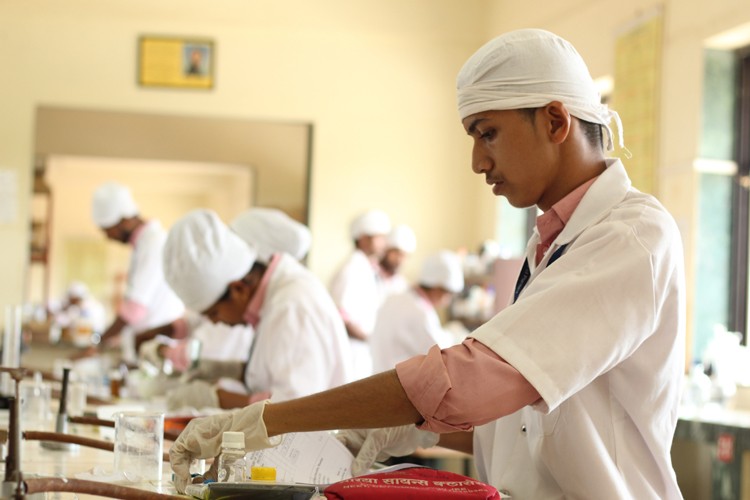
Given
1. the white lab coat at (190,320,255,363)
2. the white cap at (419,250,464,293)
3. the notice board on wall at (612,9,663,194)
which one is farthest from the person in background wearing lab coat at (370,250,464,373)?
the notice board on wall at (612,9,663,194)

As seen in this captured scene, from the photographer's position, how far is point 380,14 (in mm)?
8836

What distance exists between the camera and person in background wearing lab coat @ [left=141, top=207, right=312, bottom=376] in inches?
139

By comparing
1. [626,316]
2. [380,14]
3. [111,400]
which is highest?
[380,14]

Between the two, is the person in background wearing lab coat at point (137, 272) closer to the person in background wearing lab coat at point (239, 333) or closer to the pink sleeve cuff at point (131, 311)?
the pink sleeve cuff at point (131, 311)

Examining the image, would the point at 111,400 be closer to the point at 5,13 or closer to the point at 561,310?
the point at 561,310

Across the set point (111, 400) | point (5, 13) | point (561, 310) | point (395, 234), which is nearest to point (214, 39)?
point (5, 13)

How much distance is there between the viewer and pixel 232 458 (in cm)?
158

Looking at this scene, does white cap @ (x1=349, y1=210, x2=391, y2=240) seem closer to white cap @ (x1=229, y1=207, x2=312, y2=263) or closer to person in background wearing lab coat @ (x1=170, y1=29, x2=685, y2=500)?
white cap @ (x1=229, y1=207, x2=312, y2=263)

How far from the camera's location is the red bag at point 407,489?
145 cm

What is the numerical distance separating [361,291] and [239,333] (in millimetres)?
2859

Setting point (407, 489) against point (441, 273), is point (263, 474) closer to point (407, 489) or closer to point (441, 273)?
point (407, 489)

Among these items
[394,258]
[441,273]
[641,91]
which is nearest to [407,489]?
[441,273]

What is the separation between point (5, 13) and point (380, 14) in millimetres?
3018

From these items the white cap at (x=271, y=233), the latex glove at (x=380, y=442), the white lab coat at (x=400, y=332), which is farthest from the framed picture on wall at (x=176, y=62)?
the latex glove at (x=380, y=442)
